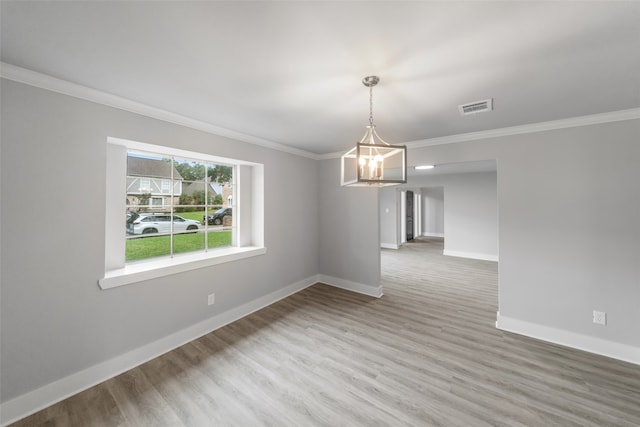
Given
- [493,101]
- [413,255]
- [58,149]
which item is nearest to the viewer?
[58,149]

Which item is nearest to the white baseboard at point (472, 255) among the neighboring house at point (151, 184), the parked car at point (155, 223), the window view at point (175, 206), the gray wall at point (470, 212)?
the gray wall at point (470, 212)

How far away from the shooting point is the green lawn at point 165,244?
8.52 feet

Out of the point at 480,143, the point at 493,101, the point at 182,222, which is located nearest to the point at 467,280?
the point at 480,143

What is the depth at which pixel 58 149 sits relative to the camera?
1.87 metres

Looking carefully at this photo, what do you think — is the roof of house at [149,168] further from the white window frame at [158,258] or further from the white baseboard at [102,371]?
the white baseboard at [102,371]

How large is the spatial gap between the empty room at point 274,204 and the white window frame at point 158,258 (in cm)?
2

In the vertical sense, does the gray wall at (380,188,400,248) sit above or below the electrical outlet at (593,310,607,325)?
above

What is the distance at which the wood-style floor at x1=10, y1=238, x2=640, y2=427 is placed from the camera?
171 centimetres

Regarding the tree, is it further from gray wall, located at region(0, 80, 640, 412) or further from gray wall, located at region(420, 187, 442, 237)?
gray wall, located at region(420, 187, 442, 237)

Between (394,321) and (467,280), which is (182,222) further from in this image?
(467,280)

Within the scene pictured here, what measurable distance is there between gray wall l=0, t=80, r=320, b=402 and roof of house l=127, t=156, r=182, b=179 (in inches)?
15.5

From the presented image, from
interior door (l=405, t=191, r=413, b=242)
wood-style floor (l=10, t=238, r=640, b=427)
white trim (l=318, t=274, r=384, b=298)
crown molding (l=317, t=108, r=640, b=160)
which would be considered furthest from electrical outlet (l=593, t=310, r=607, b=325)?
interior door (l=405, t=191, r=413, b=242)

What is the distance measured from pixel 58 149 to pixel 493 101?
3.75 m

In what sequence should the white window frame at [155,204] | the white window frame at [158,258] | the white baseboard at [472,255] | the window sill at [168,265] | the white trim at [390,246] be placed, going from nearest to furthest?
the window sill at [168,265] → the white window frame at [158,258] → the white window frame at [155,204] → the white baseboard at [472,255] → the white trim at [390,246]
